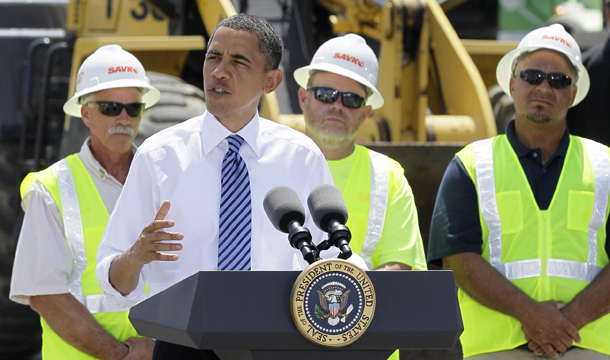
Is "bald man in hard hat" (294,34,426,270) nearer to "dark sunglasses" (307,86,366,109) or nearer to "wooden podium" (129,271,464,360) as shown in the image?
"dark sunglasses" (307,86,366,109)

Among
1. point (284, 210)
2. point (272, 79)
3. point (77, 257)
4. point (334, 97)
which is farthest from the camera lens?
point (334, 97)

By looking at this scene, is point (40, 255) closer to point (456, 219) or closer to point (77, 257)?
point (77, 257)

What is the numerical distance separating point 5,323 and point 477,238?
4184 mm

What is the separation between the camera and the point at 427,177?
192 inches

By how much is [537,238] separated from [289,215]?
1.89m

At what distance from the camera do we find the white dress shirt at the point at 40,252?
344cm

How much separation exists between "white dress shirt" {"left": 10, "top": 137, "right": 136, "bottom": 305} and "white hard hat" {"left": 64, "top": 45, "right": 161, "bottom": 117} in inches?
25.3

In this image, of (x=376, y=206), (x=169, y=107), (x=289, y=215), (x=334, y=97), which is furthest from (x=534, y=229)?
(x=169, y=107)

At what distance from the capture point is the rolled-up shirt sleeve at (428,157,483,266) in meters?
3.66

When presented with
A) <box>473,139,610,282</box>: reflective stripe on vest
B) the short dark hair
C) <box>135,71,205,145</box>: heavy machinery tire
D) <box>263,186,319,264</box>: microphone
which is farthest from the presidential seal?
<box>135,71,205,145</box>: heavy machinery tire

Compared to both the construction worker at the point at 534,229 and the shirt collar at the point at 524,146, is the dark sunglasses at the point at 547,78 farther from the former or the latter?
the shirt collar at the point at 524,146

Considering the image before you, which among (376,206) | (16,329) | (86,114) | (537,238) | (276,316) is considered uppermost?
(86,114)

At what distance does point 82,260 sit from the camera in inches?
139

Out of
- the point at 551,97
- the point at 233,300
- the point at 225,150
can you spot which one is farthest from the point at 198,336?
the point at 551,97
